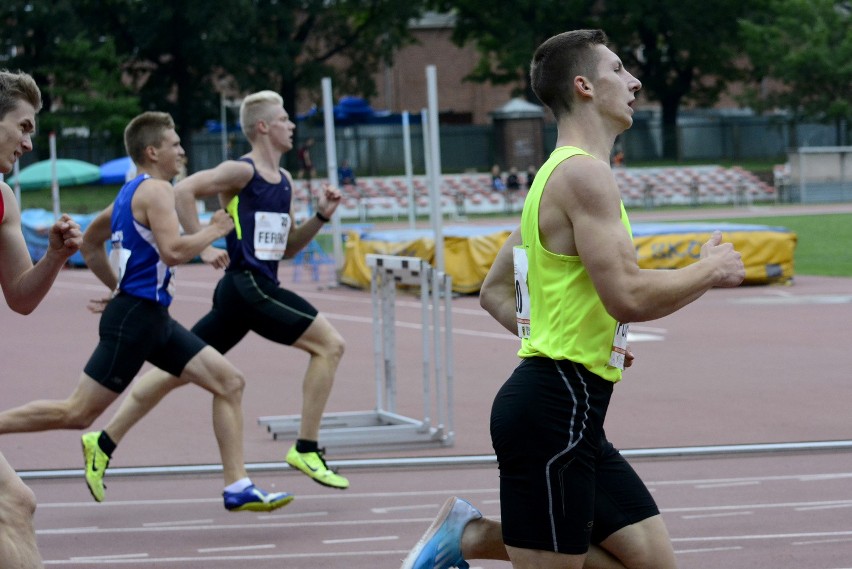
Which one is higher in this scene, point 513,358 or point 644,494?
point 644,494

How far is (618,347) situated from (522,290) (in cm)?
30

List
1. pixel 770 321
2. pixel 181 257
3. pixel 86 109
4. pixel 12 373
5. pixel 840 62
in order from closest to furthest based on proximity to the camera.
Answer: pixel 181 257 < pixel 12 373 < pixel 770 321 < pixel 86 109 < pixel 840 62

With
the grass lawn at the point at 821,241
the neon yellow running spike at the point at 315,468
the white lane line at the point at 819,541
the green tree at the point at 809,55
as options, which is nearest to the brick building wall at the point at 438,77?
the green tree at the point at 809,55

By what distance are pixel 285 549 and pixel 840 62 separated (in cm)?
5341

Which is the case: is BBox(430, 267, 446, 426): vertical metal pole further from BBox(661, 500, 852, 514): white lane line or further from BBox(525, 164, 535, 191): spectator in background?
BBox(525, 164, 535, 191): spectator in background

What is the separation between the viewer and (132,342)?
21.6 feet

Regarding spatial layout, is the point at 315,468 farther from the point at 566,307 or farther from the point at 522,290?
the point at 566,307

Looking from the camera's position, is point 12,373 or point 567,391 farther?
point 12,373

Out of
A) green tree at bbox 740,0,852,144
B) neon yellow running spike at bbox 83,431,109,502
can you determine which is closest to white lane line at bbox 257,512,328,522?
neon yellow running spike at bbox 83,431,109,502

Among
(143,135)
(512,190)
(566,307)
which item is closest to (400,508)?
(143,135)

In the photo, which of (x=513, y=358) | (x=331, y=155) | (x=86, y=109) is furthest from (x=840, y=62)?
(x=513, y=358)

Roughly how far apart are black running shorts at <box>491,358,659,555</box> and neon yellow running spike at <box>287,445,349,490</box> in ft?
11.1

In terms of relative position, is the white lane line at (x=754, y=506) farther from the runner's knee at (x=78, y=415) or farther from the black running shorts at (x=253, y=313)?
the runner's knee at (x=78, y=415)

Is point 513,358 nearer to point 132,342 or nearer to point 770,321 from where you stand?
point 770,321
